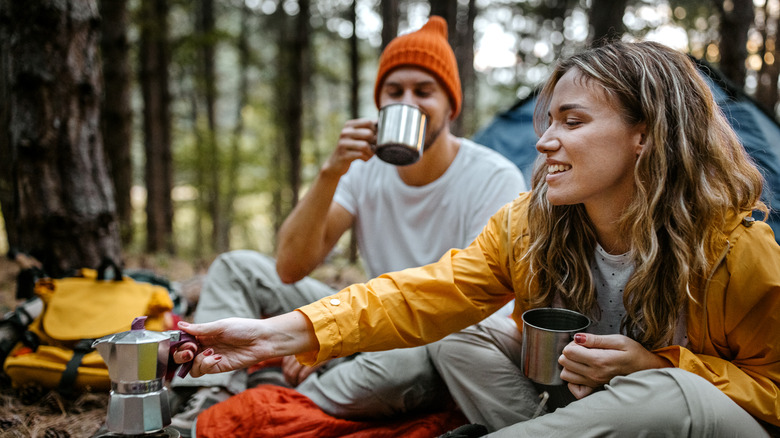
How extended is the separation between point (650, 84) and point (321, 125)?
68.4 ft

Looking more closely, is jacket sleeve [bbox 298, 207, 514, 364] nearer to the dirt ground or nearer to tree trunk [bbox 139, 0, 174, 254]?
the dirt ground

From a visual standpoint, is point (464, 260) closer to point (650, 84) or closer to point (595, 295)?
Answer: point (595, 295)

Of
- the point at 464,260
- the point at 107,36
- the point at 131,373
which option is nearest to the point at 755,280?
the point at 464,260

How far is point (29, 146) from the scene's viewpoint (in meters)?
3.11

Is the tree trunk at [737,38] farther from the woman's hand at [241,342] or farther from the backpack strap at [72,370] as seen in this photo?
the backpack strap at [72,370]

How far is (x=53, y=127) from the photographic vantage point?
3.16 m

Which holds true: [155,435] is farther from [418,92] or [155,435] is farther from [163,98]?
[163,98]

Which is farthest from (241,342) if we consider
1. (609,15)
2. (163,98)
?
(163,98)

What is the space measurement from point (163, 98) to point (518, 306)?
9.16 meters

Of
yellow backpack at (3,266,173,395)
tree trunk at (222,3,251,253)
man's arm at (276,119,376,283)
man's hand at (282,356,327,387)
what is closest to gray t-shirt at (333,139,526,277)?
man's arm at (276,119,376,283)

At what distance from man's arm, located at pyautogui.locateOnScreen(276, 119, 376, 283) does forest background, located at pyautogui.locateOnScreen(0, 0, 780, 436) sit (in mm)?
911

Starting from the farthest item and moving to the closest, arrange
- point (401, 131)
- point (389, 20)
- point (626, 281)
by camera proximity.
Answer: point (389, 20) < point (401, 131) < point (626, 281)

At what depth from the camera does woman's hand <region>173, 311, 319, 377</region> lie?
1.60 metres

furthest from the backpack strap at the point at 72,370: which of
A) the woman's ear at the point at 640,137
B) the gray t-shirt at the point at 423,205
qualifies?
the woman's ear at the point at 640,137
